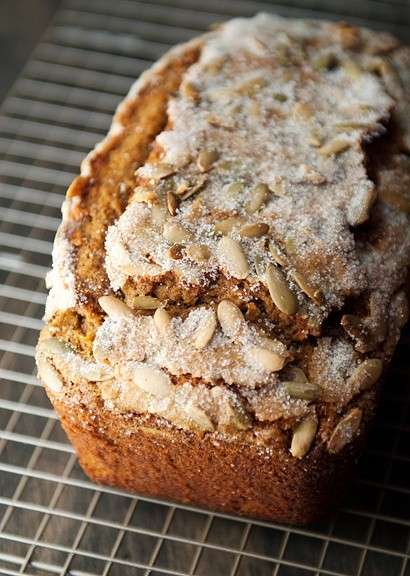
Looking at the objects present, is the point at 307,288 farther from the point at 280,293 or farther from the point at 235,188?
the point at 235,188

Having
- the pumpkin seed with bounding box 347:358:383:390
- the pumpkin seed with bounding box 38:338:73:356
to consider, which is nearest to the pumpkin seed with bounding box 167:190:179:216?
the pumpkin seed with bounding box 38:338:73:356

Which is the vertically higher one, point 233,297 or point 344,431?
point 233,297

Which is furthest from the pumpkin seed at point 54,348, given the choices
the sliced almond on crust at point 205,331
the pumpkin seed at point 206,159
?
the pumpkin seed at point 206,159

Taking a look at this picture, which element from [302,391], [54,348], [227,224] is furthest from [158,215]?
[302,391]

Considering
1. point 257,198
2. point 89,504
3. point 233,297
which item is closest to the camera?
point 233,297

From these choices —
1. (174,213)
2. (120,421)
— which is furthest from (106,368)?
(174,213)

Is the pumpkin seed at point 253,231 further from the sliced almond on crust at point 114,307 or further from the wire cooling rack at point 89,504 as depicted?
the wire cooling rack at point 89,504
